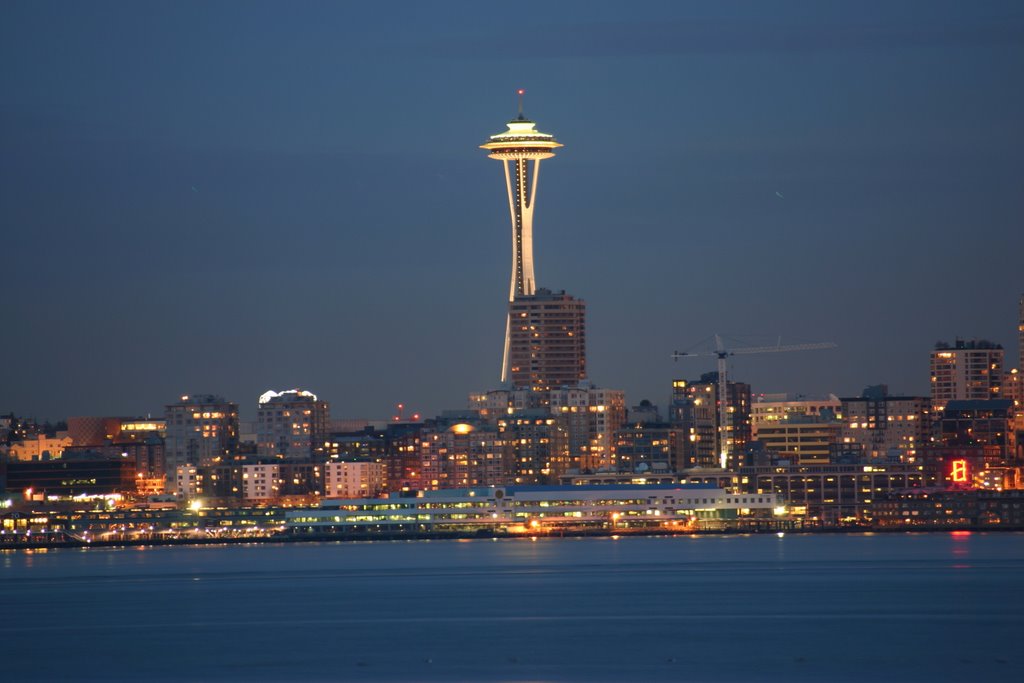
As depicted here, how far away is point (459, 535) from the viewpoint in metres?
176

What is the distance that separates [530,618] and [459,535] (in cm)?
8857

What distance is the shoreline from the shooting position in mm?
176000

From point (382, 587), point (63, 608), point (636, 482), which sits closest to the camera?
point (63, 608)

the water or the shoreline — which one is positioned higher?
the shoreline

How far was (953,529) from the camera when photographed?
175500 mm

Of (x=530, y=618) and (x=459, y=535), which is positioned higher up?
(x=459, y=535)

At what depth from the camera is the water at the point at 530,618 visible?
7100cm

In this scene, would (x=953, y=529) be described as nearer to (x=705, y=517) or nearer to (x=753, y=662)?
(x=705, y=517)

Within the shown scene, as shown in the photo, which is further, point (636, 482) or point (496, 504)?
point (636, 482)

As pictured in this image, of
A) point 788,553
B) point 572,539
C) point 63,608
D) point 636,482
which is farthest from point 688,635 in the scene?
point 636,482

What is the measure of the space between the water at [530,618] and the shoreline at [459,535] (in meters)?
34.4

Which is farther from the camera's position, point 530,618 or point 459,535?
point 459,535

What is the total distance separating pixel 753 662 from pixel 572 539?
105438 mm

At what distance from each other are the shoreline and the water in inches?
1354
